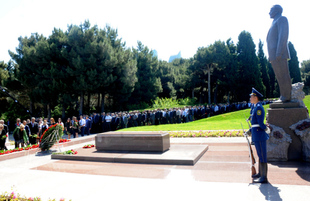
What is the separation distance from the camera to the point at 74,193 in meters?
4.75

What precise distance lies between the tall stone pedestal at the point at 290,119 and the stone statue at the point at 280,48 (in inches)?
16.5

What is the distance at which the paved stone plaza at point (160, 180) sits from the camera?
4332 mm

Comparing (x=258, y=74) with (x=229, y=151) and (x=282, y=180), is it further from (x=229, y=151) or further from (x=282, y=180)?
(x=282, y=180)

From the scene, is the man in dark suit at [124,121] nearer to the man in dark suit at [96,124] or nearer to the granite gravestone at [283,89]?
the man in dark suit at [96,124]

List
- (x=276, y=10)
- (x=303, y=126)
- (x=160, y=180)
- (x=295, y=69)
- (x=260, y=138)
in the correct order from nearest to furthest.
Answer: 1. (x=260, y=138)
2. (x=160, y=180)
3. (x=303, y=126)
4. (x=276, y=10)
5. (x=295, y=69)

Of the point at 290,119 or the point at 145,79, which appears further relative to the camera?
the point at 145,79

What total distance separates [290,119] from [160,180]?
13.1 feet

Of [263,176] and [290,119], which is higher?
[290,119]

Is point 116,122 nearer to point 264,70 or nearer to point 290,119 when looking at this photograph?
point 290,119

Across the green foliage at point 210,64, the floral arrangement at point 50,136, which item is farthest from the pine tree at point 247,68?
the floral arrangement at point 50,136

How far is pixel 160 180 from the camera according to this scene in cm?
533

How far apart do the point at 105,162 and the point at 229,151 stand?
4.42 meters

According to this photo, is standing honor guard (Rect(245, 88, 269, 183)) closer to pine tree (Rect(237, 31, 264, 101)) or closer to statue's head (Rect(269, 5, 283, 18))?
statue's head (Rect(269, 5, 283, 18))

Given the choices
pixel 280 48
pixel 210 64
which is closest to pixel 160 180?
pixel 280 48
